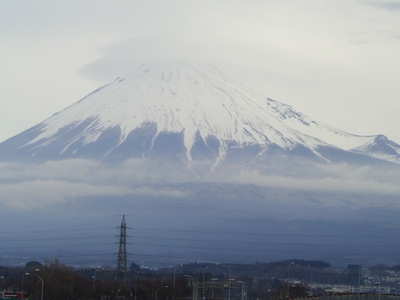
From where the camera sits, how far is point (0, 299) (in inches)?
2721

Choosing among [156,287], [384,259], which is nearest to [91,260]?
[384,259]

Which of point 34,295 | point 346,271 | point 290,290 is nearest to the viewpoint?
point 34,295

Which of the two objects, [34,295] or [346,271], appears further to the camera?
[346,271]

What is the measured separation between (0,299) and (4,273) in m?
42.7

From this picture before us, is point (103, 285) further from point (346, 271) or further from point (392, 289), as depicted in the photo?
point (346, 271)

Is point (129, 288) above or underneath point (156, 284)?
underneath

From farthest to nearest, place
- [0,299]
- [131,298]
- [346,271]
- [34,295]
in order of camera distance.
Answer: [346,271], [131,298], [34,295], [0,299]

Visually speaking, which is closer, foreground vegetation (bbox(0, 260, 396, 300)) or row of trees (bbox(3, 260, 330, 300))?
row of trees (bbox(3, 260, 330, 300))

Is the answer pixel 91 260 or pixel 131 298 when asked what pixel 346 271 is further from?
pixel 91 260

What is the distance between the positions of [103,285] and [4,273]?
25.6 metres

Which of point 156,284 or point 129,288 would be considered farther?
point 156,284

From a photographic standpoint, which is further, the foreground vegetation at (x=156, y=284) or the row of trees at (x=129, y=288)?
the foreground vegetation at (x=156, y=284)

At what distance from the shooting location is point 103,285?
89375mm

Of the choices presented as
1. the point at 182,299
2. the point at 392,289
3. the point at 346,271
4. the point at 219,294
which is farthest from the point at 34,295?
the point at 346,271
